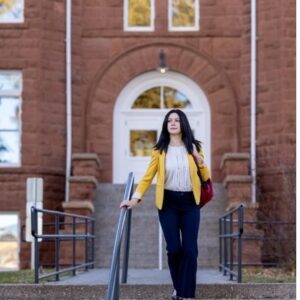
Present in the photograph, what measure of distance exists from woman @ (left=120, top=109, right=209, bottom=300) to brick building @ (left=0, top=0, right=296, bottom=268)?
953cm

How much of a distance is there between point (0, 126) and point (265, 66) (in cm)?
543

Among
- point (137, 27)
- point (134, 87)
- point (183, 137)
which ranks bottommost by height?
point (183, 137)

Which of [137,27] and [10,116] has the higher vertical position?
[137,27]

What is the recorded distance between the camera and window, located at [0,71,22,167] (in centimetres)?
1853

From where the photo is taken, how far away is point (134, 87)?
19438mm

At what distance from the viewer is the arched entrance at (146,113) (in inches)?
760

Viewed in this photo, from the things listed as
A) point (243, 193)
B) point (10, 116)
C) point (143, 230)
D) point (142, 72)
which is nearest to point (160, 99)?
point (142, 72)

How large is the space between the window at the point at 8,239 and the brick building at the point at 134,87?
0.12m

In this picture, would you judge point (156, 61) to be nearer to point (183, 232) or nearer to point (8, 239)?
point (8, 239)

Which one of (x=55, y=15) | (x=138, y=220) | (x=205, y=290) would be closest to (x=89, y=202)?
(x=138, y=220)

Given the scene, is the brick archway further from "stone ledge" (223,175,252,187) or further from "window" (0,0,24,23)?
"window" (0,0,24,23)

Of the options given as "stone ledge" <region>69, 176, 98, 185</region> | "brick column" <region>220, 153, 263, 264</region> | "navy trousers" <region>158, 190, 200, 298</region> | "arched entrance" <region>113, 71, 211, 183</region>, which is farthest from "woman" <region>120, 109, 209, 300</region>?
"arched entrance" <region>113, 71, 211, 183</region>

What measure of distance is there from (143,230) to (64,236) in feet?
19.4

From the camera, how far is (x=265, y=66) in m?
18.5
